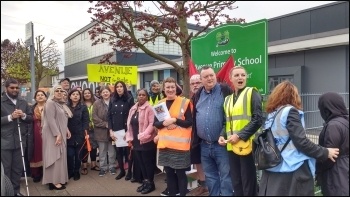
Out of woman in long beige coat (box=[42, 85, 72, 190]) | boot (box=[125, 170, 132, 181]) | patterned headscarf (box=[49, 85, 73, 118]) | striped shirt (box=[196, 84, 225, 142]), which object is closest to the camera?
striped shirt (box=[196, 84, 225, 142])

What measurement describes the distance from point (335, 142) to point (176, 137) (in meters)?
1.87

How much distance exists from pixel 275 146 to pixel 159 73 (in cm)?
1696

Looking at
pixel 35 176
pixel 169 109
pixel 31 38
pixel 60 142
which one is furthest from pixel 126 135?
pixel 31 38

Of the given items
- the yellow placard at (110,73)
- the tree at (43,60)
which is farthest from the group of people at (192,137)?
the tree at (43,60)

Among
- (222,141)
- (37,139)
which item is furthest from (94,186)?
(222,141)

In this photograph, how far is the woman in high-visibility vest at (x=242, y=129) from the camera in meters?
3.42

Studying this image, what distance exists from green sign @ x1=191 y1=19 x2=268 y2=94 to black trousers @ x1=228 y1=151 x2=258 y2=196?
1.09 m

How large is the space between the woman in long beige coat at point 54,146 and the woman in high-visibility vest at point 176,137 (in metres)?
1.86

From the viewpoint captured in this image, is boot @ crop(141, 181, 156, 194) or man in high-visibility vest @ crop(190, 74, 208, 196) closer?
man in high-visibility vest @ crop(190, 74, 208, 196)

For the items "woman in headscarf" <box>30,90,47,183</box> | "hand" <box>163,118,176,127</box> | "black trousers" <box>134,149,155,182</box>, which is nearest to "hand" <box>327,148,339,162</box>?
"hand" <box>163,118,176,127</box>

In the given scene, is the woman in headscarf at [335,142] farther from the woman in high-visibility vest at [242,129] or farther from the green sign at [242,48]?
the green sign at [242,48]

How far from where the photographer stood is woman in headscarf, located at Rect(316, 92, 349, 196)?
3.05m

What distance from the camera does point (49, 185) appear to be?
5074mm

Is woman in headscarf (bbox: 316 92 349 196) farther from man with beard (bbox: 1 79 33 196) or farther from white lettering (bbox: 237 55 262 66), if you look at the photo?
man with beard (bbox: 1 79 33 196)
